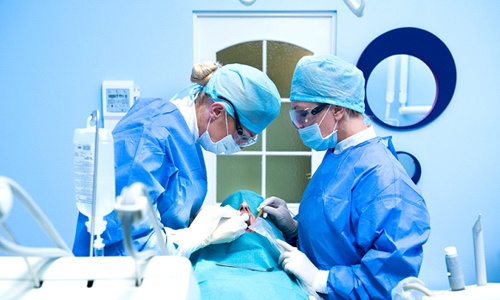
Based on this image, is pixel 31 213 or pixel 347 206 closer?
pixel 31 213

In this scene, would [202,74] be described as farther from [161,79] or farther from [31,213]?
[161,79]

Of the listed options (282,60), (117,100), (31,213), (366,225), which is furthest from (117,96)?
(31,213)

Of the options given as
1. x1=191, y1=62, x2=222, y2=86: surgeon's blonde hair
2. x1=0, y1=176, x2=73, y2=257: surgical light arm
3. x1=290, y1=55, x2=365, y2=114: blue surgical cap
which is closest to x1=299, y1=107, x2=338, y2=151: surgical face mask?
x1=290, y1=55, x2=365, y2=114: blue surgical cap

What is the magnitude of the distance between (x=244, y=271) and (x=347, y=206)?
0.39m

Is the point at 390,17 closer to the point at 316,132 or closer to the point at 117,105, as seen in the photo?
the point at 316,132

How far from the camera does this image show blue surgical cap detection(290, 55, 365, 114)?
1.39 meters

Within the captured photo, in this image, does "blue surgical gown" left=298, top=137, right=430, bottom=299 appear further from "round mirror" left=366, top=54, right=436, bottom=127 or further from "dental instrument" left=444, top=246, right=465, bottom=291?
"round mirror" left=366, top=54, right=436, bottom=127

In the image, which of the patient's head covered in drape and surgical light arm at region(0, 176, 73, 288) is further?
the patient's head covered in drape

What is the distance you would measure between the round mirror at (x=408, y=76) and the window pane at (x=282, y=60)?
1.28 feet

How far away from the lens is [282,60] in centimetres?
249

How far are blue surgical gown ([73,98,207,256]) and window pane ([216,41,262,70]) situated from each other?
4.13ft

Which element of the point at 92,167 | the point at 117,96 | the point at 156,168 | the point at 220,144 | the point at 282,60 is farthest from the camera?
the point at 282,60

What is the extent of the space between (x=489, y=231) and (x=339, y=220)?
1.85 metres

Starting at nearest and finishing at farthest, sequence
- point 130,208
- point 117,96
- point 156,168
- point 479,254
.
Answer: point 130,208 < point 479,254 < point 156,168 < point 117,96
